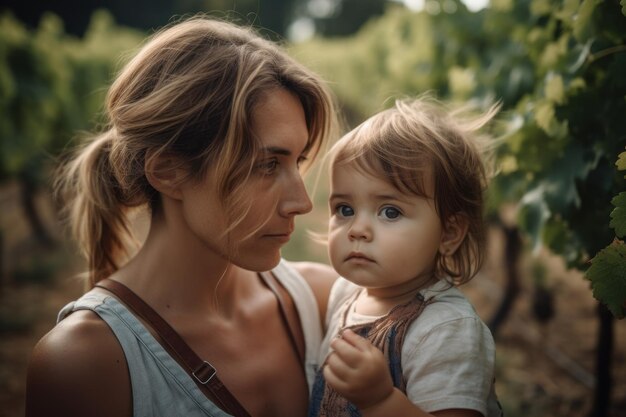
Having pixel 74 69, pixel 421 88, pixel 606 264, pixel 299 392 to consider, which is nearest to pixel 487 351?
pixel 606 264

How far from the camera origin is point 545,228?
2.16 m

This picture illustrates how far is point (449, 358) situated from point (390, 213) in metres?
0.44

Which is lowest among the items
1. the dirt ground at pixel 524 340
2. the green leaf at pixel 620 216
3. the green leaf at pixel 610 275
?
the dirt ground at pixel 524 340

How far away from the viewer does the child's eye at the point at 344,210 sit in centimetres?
171

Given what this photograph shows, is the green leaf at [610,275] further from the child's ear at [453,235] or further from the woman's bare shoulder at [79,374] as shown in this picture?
the woman's bare shoulder at [79,374]

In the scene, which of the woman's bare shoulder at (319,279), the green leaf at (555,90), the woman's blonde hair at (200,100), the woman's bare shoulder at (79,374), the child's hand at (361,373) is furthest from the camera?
the woman's bare shoulder at (319,279)

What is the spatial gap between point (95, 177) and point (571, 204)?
1.69m

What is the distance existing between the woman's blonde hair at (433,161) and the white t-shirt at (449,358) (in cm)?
22

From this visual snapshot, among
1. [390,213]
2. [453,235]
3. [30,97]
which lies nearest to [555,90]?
[453,235]

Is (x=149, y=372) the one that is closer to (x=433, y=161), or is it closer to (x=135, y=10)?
(x=433, y=161)

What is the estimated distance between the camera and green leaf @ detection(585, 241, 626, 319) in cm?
124

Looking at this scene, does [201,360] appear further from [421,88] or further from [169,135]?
[421,88]

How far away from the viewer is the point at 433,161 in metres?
1.67

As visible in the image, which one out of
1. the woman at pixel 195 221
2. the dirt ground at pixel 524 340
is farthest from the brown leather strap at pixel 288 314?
the dirt ground at pixel 524 340
